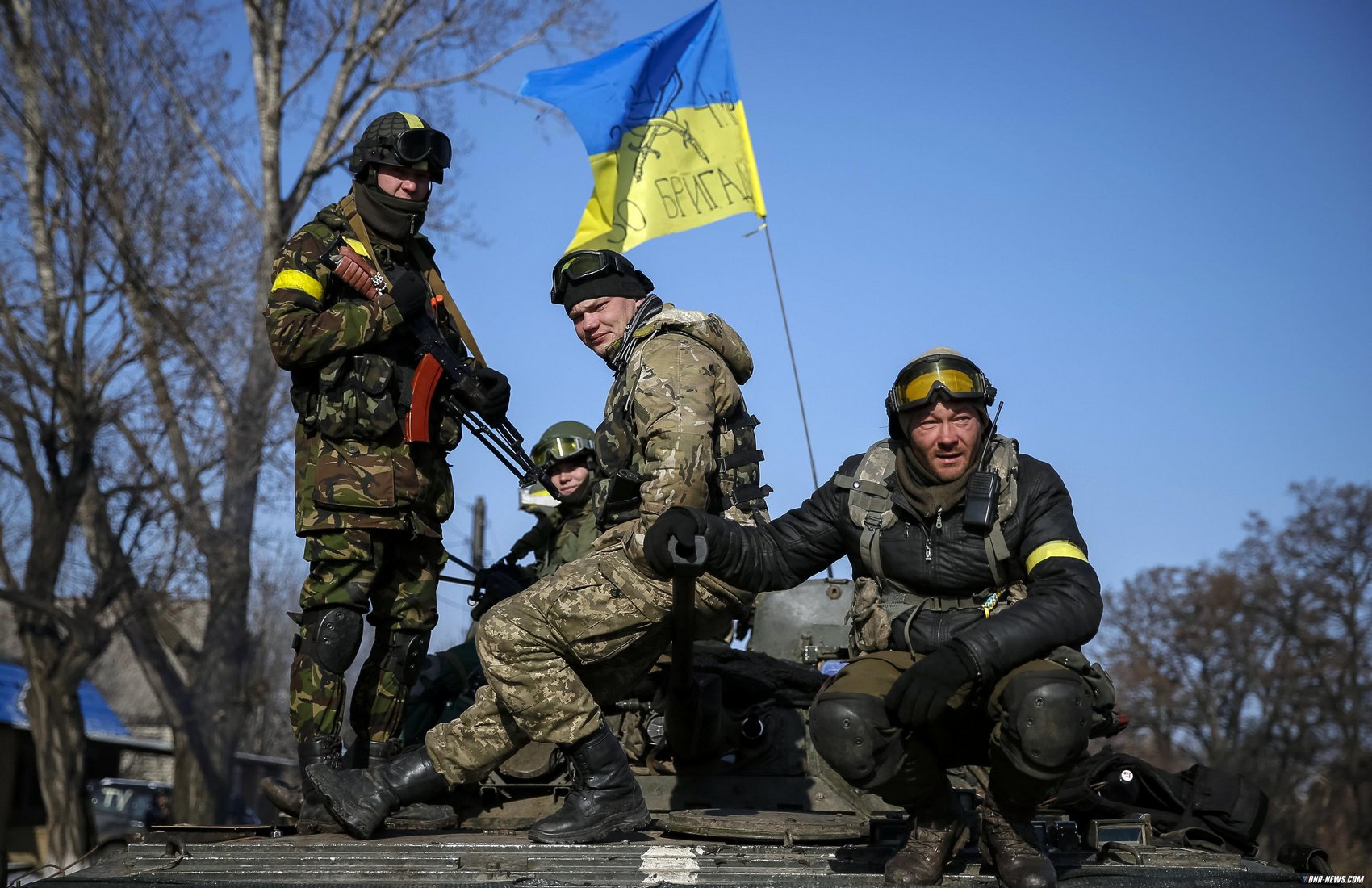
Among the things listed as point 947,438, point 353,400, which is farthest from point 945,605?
point 353,400

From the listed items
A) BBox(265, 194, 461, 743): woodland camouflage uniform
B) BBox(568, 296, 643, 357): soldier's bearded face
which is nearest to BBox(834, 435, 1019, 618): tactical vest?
BBox(568, 296, 643, 357): soldier's bearded face

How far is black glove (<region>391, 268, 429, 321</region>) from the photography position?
559 centimetres

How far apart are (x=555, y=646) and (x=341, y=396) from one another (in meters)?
1.38

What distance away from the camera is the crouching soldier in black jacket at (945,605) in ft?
12.3

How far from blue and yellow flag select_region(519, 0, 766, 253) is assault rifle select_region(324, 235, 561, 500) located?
3.45 meters

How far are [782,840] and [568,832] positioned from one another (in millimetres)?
667

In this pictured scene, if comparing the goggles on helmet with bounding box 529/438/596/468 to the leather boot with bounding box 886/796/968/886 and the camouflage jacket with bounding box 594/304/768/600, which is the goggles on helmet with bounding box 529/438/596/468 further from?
the leather boot with bounding box 886/796/968/886

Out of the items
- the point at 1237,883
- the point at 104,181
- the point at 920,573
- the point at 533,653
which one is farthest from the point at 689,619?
the point at 104,181

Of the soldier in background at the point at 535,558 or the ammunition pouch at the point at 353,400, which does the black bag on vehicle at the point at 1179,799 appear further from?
the ammunition pouch at the point at 353,400

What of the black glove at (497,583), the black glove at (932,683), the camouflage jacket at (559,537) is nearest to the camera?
the black glove at (932,683)

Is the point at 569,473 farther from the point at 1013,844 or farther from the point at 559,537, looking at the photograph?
the point at 1013,844

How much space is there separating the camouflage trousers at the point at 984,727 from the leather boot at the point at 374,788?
159 cm

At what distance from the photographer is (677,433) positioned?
15.9ft

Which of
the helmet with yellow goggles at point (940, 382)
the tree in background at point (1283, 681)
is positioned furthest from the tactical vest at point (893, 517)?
the tree in background at point (1283, 681)
